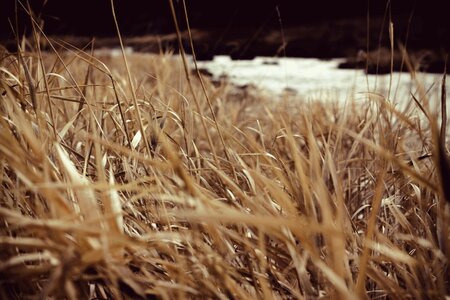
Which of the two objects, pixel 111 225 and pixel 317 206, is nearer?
pixel 111 225

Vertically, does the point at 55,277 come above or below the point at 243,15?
below

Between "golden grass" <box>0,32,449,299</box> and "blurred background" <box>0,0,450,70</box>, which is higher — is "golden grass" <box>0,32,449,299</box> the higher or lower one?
the lower one

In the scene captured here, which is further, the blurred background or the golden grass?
the blurred background

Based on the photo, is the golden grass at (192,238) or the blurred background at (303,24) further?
the blurred background at (303,24)

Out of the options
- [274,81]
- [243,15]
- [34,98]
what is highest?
[243,15]

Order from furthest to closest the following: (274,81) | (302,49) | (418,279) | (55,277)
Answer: (302,49) < (274,81) < (418,279) < (55,277)

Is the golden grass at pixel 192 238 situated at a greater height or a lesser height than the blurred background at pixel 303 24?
lesser

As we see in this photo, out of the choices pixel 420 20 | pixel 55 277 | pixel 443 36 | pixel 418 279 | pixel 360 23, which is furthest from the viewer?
pixel 360 23

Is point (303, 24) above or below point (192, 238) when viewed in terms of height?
above

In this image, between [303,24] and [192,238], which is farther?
[303,24]

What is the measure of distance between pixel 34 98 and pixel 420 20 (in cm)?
930

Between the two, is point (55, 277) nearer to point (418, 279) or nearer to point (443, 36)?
point (418, 279)

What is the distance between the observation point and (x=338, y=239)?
0.20m

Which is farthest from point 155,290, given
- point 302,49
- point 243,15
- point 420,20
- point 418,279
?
point 243,15
